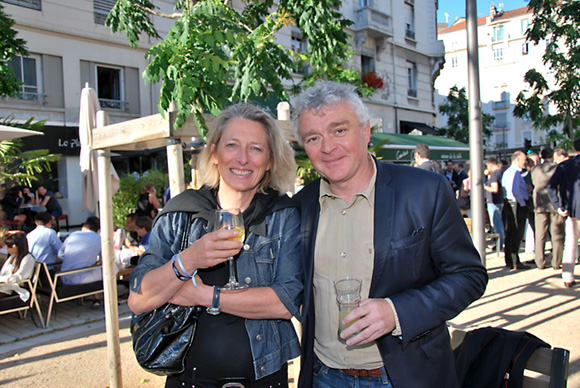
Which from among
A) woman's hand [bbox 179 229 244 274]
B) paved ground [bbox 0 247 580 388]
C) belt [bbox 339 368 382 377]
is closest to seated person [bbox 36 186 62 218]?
paved ground [bbox 0 247 580 388]

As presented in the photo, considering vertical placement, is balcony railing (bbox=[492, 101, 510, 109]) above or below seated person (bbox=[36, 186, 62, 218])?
above

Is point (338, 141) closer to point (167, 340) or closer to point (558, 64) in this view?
point (167, 340)

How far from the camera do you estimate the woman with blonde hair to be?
1717mm

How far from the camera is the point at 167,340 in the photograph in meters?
1.77

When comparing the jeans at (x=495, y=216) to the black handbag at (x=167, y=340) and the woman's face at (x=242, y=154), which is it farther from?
the black handbag at (x=167, y=340)

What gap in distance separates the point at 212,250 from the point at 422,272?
0.83m

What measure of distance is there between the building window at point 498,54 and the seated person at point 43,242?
5985 cm

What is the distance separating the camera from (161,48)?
3.07 meters

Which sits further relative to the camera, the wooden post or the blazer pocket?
the wooden post

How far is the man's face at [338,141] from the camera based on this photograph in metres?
1.88

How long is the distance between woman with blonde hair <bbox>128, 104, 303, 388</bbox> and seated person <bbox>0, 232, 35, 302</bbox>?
455 centimetres

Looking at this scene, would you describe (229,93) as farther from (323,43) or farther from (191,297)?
(323,43)

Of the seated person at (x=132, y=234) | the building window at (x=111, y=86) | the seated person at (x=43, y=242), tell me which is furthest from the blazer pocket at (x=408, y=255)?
the building window at (x=111, y=86)

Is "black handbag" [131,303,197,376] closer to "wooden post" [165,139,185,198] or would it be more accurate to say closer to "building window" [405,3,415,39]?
"wooden post" [165,139,185,198]
